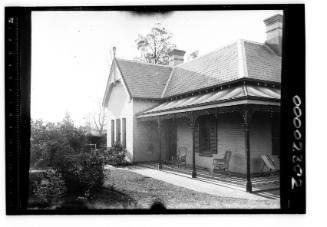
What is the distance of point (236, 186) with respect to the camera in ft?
23.7

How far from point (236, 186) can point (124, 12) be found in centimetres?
508

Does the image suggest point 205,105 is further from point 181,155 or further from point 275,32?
point 181,155

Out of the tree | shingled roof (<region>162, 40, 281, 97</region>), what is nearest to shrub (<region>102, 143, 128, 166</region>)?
shingled roof (<region>162, 40, 281, 97</region>)

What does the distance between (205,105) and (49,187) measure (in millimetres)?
4688

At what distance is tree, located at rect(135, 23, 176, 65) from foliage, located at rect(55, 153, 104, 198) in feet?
11.2

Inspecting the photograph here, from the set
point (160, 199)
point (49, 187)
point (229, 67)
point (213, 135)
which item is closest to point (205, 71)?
point (229, 67)

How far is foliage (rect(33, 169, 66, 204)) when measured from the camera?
605 cm

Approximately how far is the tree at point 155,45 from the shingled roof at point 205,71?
0.55 meters

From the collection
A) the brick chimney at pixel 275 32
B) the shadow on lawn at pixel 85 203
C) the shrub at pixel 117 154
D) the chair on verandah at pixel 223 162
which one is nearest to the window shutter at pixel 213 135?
the chair on verandah at pixel 223 162

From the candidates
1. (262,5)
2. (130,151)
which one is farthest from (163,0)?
(130,151)

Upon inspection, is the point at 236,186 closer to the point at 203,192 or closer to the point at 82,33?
the point at 203,192

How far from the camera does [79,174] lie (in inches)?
251

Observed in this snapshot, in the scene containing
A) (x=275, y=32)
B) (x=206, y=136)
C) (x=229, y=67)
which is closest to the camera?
(x=275, y=32)

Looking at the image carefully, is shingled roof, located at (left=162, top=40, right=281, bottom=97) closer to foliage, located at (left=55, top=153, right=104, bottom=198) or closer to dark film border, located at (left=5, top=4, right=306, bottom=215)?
dark film border, located at (left=5, top=4, right=306, bottom=215)
